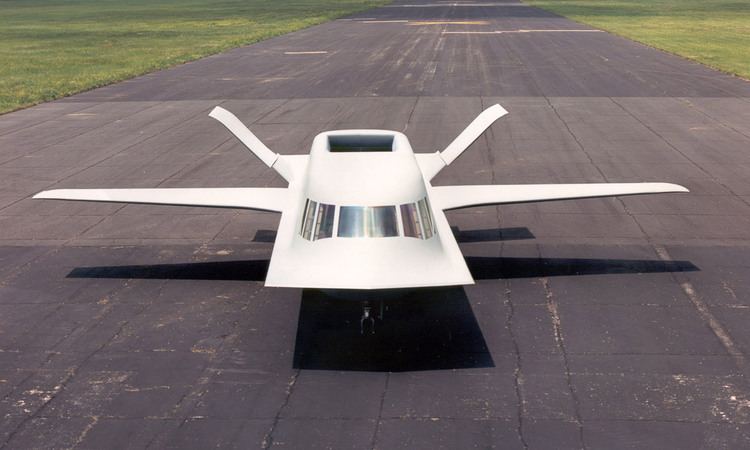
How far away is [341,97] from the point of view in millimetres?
45125

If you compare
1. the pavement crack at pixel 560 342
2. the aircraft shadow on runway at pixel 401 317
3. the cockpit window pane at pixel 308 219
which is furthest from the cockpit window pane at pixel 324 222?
the pavement crack at pixel 560 342

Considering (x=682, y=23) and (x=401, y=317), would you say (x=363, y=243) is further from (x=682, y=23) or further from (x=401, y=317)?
(x=682, y=23)

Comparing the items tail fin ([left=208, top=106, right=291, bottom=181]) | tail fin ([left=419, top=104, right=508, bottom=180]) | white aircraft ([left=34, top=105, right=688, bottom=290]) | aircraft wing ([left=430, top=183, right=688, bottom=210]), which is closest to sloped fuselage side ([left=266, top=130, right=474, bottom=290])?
white aircraft ([left=34, top=105, right=688, bottom=290])

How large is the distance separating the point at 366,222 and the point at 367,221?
3 cm

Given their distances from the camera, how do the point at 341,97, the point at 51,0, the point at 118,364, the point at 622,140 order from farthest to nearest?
the point at 51,0 < the point at 341,97 < the point at 622,140 < the point at 118,364

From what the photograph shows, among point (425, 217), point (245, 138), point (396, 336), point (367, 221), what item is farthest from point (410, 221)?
point (245, 138)

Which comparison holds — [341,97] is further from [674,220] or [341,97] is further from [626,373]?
[626,373]

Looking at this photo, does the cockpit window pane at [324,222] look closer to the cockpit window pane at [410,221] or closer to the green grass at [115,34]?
the cockpit window pane at [410,221]

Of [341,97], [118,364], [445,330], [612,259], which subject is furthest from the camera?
[341,97]

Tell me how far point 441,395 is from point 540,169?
16581mm

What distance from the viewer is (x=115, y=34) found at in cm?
8438

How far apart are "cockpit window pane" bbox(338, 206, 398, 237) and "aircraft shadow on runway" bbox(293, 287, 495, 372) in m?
1.14

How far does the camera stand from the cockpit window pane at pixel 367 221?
14828mm

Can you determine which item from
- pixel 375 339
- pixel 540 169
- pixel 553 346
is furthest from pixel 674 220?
pixel 375 339
